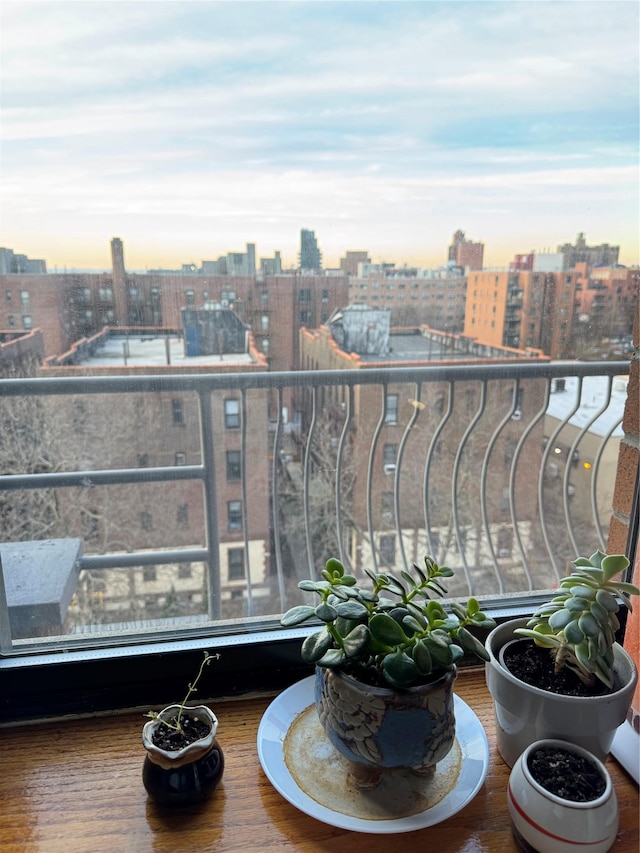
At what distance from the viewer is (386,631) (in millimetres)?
614

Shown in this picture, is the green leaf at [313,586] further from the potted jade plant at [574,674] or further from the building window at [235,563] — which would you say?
the building window at [235,563]

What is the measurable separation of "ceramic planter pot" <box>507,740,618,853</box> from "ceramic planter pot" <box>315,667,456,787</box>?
3.8 inches

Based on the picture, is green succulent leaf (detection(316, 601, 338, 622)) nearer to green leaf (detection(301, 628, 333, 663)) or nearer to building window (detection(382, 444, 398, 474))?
green leaf (detection(301, 628, 333, 663))

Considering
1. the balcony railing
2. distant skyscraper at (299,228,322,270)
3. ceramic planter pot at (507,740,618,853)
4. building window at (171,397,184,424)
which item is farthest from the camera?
the balcony railing

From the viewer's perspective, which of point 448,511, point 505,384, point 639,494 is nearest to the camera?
point 639,494

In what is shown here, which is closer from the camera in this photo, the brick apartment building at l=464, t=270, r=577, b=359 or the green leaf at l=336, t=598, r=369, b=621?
the green leaf at l=336, t=598, r=369, b=621

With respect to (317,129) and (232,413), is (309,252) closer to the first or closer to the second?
(317,129)

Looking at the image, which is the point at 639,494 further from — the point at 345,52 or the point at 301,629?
the point at 345,52

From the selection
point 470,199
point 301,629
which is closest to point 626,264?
point 470,199

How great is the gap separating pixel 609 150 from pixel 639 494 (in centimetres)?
66

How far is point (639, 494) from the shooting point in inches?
36.3

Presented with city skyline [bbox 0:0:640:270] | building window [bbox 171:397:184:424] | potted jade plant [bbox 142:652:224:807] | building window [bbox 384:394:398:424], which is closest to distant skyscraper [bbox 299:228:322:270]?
city skyline [bbox 0:0:640:270]

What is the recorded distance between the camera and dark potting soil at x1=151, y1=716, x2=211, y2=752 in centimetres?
68

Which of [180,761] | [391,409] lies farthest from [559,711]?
[391,409]
